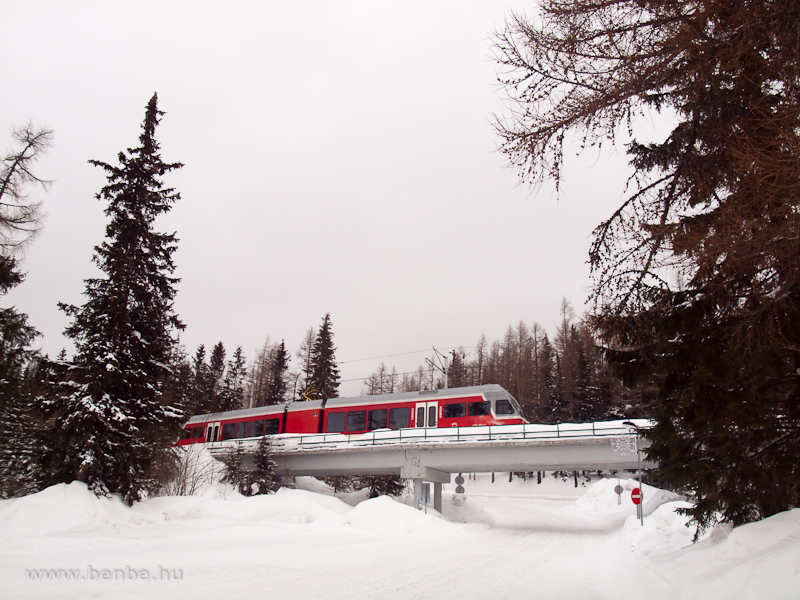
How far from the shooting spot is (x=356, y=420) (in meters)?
28.9

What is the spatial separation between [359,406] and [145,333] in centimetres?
1406

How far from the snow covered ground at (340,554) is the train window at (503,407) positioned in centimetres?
554

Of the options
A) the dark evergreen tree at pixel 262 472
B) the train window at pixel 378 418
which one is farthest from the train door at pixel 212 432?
the train window at pixel 378 418

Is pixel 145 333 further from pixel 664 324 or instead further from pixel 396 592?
pixel 664 324

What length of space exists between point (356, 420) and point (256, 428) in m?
7.56

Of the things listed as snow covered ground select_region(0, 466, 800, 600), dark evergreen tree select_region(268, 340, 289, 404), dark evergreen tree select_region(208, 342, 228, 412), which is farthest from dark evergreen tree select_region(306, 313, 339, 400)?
snow covered ground select_region(0, 466, 800, 600)

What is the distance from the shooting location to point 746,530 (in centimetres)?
708

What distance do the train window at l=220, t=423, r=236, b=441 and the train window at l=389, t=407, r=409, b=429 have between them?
1209cm

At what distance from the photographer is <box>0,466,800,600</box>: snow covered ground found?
697cm

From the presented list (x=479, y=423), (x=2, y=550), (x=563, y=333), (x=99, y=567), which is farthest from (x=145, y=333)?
(x=563, y=333)

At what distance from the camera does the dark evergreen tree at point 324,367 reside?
51812mm

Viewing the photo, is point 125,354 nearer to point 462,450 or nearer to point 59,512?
point 59,512

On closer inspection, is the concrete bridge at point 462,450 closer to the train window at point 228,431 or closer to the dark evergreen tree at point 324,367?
the train window at point 228,431

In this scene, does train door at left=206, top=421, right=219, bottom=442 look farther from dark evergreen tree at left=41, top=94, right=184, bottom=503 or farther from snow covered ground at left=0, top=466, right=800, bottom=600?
dark evergreen tree at left=41, top=94, right=184, bottom=503
